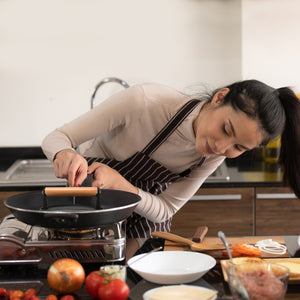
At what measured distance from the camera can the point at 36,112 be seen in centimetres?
304

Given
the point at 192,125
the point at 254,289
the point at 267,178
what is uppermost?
the point at 192,125

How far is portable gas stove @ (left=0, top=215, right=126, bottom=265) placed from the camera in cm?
124

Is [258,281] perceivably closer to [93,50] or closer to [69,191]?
[69,191]

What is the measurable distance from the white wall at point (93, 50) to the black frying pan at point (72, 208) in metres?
1.73

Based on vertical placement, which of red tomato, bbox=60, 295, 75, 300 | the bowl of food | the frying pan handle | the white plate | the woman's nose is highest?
the woman's nose

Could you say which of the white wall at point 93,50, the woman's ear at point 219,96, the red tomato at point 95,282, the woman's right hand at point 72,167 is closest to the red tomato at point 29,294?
the red tomato at point 95,282

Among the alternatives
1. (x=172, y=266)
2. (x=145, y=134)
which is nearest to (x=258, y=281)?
(x=172, y=266)

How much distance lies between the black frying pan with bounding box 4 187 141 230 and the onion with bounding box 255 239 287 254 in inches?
14.3

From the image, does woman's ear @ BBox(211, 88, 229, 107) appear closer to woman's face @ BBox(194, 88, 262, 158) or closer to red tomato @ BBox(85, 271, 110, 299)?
woman's face @ BBox(194, 88, 262, 158)

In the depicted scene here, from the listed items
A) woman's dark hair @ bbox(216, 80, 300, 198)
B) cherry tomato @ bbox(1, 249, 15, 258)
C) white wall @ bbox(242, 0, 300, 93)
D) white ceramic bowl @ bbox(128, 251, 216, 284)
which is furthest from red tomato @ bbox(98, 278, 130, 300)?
white wall @ bbox(242, 0, 300, 93)

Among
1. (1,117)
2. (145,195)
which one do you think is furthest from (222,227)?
(1,117)

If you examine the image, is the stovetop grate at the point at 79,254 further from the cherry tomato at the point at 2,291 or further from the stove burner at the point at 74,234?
the cherry tomato at the point at 2,291

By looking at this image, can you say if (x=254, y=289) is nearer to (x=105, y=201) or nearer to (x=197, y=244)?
(x=197, y=244)

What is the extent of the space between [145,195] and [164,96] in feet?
1.06
